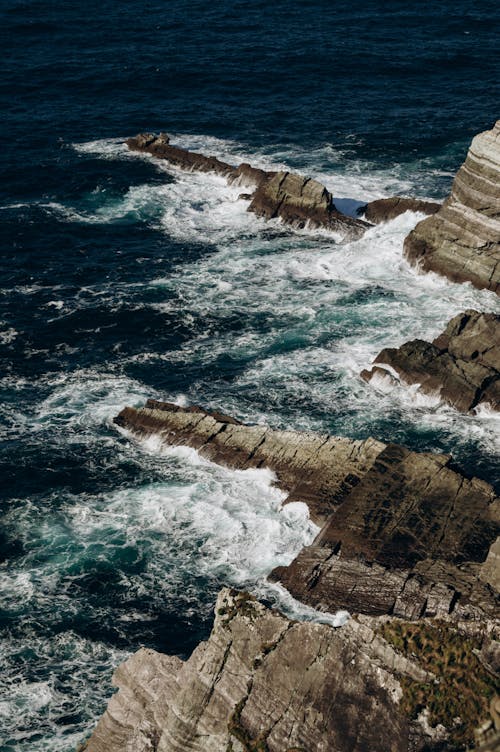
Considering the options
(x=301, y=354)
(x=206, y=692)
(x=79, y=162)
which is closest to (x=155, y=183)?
(x=79, y=162)

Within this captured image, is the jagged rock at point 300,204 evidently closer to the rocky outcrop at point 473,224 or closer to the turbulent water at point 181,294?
the turbulent water at point 181,294

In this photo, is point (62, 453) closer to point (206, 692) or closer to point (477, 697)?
point (206, 692)

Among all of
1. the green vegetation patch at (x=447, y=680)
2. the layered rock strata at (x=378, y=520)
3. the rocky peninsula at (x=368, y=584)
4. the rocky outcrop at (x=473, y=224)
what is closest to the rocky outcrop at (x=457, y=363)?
the rocky peninsula at (x=368, y=584)

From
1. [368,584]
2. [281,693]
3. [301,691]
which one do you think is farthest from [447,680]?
[368,584]

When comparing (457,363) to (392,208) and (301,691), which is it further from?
(301,691)

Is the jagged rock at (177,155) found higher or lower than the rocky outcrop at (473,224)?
lower

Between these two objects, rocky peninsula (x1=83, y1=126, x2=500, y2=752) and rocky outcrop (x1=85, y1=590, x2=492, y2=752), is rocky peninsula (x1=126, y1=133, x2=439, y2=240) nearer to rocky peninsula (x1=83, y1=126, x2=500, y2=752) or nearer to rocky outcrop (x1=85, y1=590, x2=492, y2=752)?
rocky peninsula (x1=83, y1=126, x2=500, y2=752)

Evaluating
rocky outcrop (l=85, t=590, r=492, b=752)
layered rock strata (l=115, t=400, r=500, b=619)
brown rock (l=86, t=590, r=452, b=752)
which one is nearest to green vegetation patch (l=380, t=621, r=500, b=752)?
rocky outcrop (l=85, t=590, r=492, b=752)
